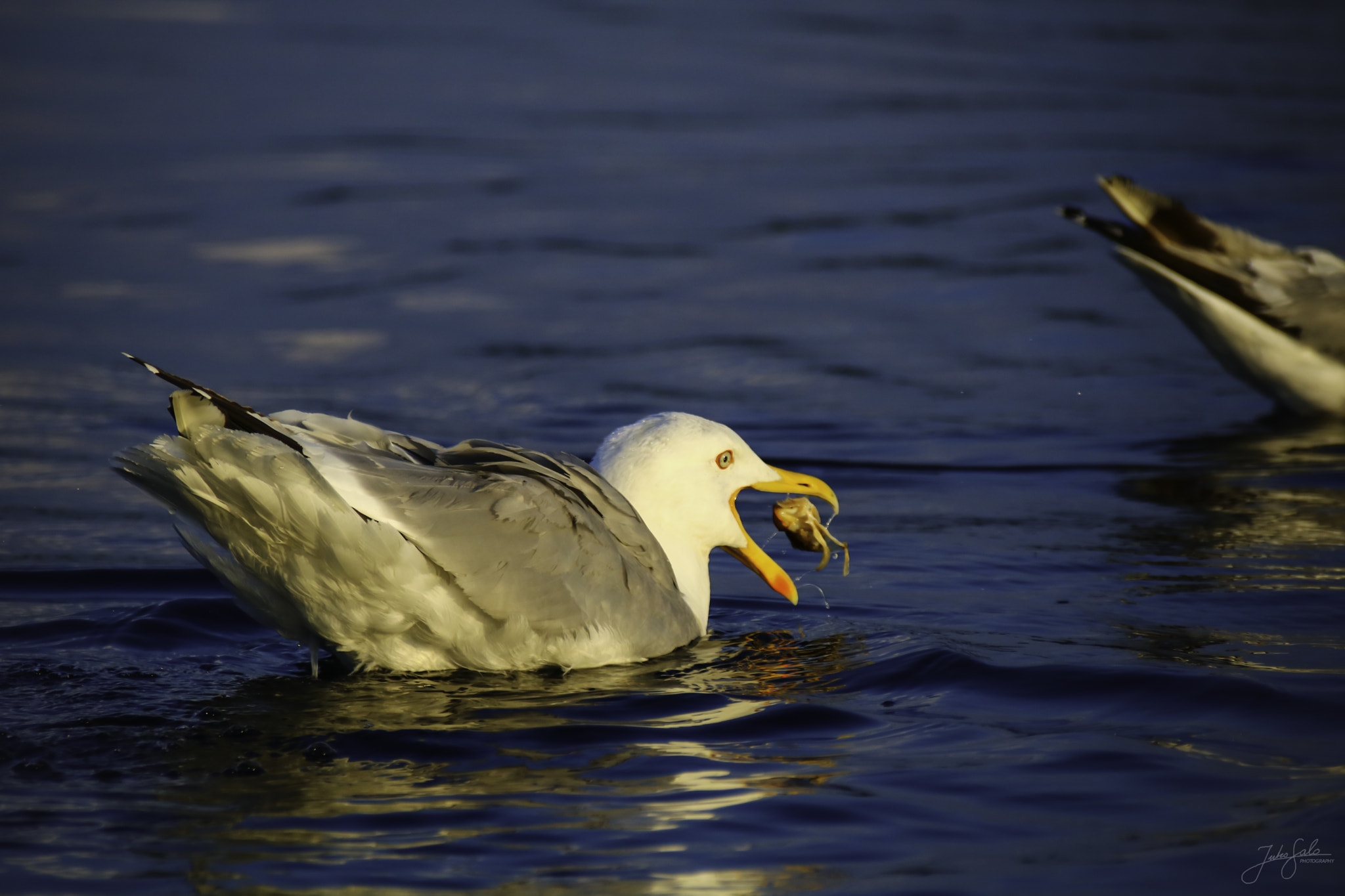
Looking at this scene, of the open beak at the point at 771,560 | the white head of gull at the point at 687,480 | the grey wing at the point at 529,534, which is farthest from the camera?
the open beak at the point at 771,560

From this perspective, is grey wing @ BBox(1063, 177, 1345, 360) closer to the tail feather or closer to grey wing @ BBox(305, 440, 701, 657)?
grey wing @ BBox(305, 440, 701, 657)

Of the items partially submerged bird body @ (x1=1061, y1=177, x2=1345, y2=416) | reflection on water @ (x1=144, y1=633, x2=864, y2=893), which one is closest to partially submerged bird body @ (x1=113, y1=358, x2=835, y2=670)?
reflection on water @ (x1=144, y1=633, x2=864, y2=893)

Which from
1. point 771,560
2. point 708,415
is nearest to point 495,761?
point 771,560

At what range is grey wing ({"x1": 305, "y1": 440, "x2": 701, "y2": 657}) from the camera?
5598 mm

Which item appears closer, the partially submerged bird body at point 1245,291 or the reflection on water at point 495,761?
the reflection on water at point 495,761

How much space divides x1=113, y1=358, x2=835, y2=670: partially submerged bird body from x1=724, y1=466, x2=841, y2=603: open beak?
0.35 meters

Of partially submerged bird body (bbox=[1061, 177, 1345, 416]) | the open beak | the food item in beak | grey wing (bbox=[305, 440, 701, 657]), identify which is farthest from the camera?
partially submerged bird body (bbox=[1061, 177, 1345, 416])

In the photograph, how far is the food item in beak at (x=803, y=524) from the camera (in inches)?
284

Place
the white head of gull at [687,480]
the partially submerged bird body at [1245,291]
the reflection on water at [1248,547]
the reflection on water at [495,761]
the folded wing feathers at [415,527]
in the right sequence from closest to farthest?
1. the reflection on water at [495,761]
2. the folded wing feathers at [415,527]
3. the reflection on water at [1248,547]
4. the white head of gull at [687,480]
5. the partially submerged bird body at [1245,291]

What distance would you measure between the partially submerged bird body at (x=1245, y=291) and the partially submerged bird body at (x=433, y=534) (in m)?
4.79

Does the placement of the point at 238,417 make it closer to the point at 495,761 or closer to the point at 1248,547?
the point at 495,761

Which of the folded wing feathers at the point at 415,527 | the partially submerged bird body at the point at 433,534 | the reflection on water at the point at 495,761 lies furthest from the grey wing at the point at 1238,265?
the folded wing feathers at the point at 415,527

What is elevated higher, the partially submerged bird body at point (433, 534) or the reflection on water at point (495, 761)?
the partially submerged bird body at point (433, 534)

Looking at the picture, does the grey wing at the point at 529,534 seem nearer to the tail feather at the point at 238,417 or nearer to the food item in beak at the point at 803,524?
the tail feather at the point at 238,417
